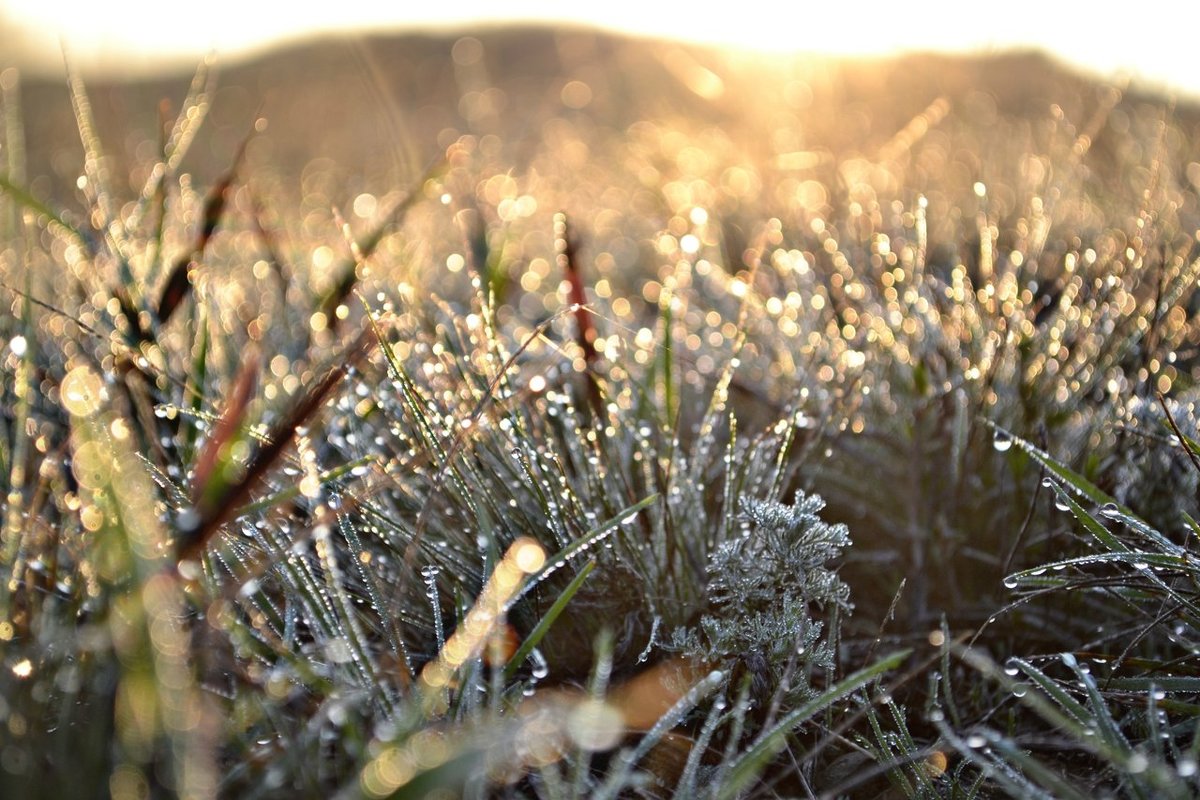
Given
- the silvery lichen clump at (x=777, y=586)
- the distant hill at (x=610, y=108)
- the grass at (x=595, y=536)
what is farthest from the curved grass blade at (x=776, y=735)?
the distant hill at (x=610, y=108)

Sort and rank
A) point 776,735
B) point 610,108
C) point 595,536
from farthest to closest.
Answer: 1. point 610,108
2. point 595,536
3. point 776,735

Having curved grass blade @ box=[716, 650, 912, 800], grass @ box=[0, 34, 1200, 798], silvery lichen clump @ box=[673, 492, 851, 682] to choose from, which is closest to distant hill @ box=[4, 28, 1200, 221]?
grass @ box=[0, 34, 1200, 798]

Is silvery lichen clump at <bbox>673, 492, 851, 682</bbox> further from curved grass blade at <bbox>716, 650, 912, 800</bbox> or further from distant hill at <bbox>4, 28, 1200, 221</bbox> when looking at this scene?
distant hill at <bbox>4, 28, 1200, 221</bbox>

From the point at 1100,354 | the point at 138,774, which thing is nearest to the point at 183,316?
the point at 138,774

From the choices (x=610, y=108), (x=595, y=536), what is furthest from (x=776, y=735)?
(x=610, y=108)

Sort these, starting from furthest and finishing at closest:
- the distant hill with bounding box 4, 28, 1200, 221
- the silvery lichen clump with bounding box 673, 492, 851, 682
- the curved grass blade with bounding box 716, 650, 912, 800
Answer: the distant hill with bounding box 4, 28, 1200, 221
the silvery lichen clump with bounding box 673, 492, 851, 682
the curved grass blade with bounding box 716, 650, 912, 800

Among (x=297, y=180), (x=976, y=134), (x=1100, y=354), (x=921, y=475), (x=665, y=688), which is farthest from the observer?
(x=297, y=180)

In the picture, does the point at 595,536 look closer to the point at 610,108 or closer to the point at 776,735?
the point at 776,735

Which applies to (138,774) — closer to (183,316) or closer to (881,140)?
(183,316)
